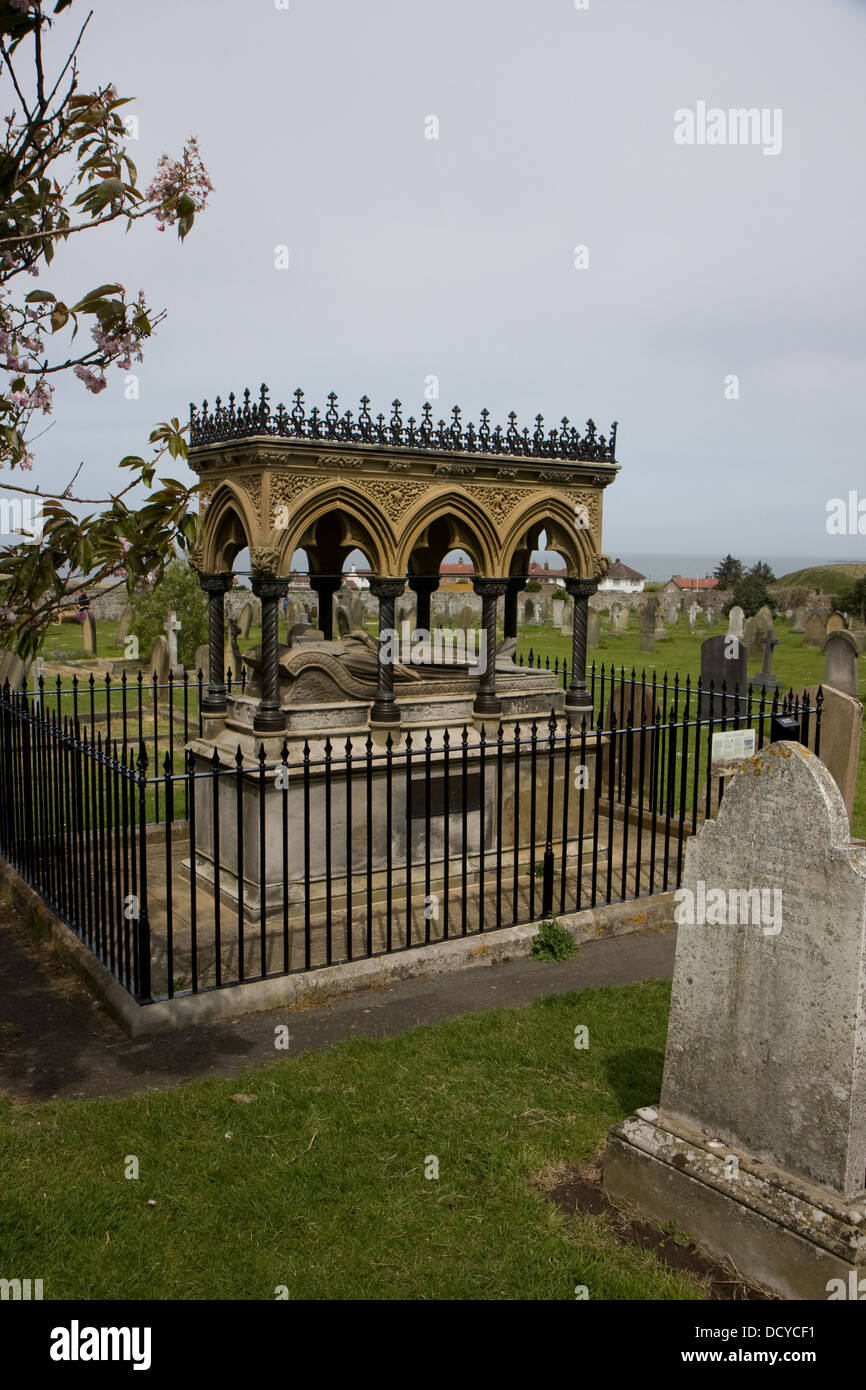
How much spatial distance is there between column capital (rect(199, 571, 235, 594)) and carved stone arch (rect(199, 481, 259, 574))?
51 millimetres

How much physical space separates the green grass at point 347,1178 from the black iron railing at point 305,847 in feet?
3.85

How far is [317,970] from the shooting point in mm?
6906

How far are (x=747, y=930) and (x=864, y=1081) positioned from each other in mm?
709

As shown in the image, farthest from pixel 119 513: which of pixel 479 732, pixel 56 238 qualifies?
pixel 479 732

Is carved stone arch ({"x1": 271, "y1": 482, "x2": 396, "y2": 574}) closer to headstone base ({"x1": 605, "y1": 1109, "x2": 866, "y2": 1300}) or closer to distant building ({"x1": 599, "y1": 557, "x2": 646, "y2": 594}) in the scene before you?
headstone base ({"x1": 605, "y1": 1109, "x2": 866, "y2": 1300})

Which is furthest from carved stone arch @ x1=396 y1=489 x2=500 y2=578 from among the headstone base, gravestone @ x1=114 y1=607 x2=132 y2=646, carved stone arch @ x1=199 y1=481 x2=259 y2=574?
gravestone @ x1=114 y1=607 x2=132 y2=646

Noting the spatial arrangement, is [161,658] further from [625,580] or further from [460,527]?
[625,580]

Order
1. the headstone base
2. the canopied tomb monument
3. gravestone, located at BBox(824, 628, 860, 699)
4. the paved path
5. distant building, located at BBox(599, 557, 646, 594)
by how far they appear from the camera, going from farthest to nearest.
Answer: distant building, located at BBox(599, 557, 646, 594) < gravestone, located at BBox(824, 628, 860, 699) < the canopied tomb monument < the paved path < the headstone base

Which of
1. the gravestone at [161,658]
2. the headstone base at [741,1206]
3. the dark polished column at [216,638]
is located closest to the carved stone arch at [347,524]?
the dark polished column at [216,638]

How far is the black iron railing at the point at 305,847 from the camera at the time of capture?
270 inches

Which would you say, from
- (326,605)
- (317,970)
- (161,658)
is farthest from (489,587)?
(161,658)

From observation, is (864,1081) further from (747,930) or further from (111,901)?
(111,901)

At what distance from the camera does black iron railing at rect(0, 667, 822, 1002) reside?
685 centimetres

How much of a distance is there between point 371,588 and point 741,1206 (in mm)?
6054
